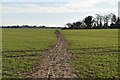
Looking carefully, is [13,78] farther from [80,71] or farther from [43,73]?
[80,71]

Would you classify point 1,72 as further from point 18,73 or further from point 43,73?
point 43,73

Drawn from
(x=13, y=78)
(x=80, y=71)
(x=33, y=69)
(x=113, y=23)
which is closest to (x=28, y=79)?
(x=13, y=78)

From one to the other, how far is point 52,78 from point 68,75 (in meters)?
1.18

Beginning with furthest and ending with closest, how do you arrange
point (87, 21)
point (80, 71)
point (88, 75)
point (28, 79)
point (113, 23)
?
1. point (87, 21)
2. point (113, 23)
3. point (80, 71)
4. point (88, 75)
5. point (28, 79)

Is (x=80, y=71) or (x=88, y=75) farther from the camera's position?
(x=80, y=71)

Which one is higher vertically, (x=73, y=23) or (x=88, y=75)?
(x=73, y=23)

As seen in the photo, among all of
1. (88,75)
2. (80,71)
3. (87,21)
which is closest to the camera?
(88,75)

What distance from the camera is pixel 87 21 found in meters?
151

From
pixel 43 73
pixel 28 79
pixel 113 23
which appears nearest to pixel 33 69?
pixel 43 73

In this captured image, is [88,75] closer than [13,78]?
No

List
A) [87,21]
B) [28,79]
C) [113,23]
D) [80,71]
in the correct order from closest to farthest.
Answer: [28,79] < [80,71] < [113,23] < [87,21]

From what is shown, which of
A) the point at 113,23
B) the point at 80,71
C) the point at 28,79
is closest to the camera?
the point at 28,79

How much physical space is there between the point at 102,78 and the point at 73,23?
149321 mm

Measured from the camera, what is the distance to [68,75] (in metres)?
9.59
